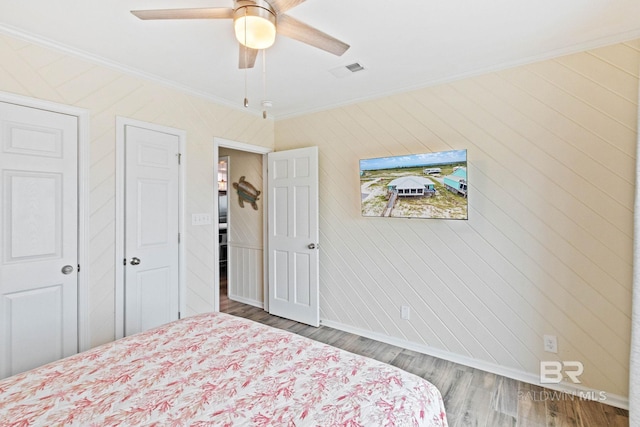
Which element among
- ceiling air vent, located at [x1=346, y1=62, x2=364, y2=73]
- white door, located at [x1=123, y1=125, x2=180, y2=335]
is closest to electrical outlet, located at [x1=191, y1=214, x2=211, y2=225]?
white door, located at [x1=123, y1=125, x2=180, y2=335]

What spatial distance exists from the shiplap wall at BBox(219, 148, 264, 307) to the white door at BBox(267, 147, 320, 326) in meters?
0.42

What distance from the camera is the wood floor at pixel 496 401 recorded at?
1977mm

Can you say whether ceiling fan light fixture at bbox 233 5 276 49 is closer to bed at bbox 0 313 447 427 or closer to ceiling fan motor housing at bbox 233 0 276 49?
ceiling fan motor housing at bbox 233 0 276 49

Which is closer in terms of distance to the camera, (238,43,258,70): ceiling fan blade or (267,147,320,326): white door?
(238,43,258,70): ceiling fan blade

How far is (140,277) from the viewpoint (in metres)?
2.67

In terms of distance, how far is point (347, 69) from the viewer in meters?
2.62

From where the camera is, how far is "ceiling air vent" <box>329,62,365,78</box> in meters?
2.55

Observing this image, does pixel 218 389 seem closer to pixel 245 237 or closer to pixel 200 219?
pixel 200 219

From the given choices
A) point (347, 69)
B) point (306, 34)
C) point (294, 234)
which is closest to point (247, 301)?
point (294, 234)

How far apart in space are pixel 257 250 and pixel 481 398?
2989 mm

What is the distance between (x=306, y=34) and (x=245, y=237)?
3.21 meters

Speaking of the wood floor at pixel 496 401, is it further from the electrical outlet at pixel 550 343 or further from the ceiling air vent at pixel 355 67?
the ceiling air vent at pixel 355 67

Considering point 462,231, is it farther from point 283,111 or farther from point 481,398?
point 283,111

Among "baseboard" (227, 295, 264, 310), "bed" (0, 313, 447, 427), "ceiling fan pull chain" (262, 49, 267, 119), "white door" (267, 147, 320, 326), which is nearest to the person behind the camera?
"bed" (0, 313, 447, 427)
